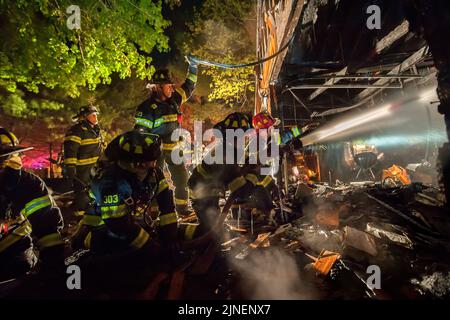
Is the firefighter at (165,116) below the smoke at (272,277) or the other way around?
the other way around

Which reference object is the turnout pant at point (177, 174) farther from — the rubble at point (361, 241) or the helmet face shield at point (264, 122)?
the rubble at point (361, 241)

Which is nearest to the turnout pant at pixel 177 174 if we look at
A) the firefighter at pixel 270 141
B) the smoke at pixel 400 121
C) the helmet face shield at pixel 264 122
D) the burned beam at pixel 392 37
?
the firefighter at pixel 270 141

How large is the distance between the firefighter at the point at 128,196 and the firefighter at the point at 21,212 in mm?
542

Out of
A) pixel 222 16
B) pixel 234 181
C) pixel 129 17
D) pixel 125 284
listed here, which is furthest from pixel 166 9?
pixel 125 284

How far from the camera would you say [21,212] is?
284cm

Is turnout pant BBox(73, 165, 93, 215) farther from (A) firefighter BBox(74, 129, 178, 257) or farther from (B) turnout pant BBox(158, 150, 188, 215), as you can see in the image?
(A) firefighter BBox(74, 129, 178, 257)

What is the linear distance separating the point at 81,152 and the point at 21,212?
120 inches

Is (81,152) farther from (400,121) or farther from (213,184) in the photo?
(400,121)

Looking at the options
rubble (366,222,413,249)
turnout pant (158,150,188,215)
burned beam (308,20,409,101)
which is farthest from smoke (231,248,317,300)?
burned beam (308,20,409,101)

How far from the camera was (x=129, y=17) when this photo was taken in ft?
26.1

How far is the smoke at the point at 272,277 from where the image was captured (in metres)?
2.71

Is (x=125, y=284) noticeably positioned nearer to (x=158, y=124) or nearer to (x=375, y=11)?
(x=158, y=124)

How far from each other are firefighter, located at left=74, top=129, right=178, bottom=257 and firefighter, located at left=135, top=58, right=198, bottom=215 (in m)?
1.80

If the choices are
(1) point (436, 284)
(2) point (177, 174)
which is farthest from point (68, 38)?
(1) point (436, 284)
